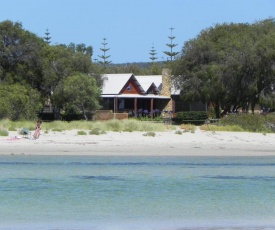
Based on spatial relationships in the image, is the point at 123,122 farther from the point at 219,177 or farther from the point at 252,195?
the point at 252,195

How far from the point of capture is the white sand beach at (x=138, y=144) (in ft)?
103

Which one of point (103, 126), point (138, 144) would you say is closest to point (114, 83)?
point (103, 126)

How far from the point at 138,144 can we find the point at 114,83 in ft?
101

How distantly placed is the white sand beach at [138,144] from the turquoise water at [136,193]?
1.24 meters

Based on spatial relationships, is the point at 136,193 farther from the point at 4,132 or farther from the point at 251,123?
the point at 251,123

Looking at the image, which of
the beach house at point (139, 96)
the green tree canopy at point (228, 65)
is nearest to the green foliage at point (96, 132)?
the green tree canopy at point (228, 65)

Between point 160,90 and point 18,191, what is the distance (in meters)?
46.3

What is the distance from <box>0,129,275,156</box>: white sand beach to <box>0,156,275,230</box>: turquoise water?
1243 mm

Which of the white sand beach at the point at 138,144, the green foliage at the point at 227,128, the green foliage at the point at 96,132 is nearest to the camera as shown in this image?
the white sand beach at the point at 138,144

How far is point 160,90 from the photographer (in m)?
66.3

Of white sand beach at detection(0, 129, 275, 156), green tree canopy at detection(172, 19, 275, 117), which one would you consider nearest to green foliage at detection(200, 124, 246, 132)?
white sand beach at detection(0, 129, 275, 156)

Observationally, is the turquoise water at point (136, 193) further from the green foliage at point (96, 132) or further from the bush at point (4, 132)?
the green foliage at point (96, 132)

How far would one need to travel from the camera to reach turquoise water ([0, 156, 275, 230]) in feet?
52.0

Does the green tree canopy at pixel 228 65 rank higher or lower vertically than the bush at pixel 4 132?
higher
